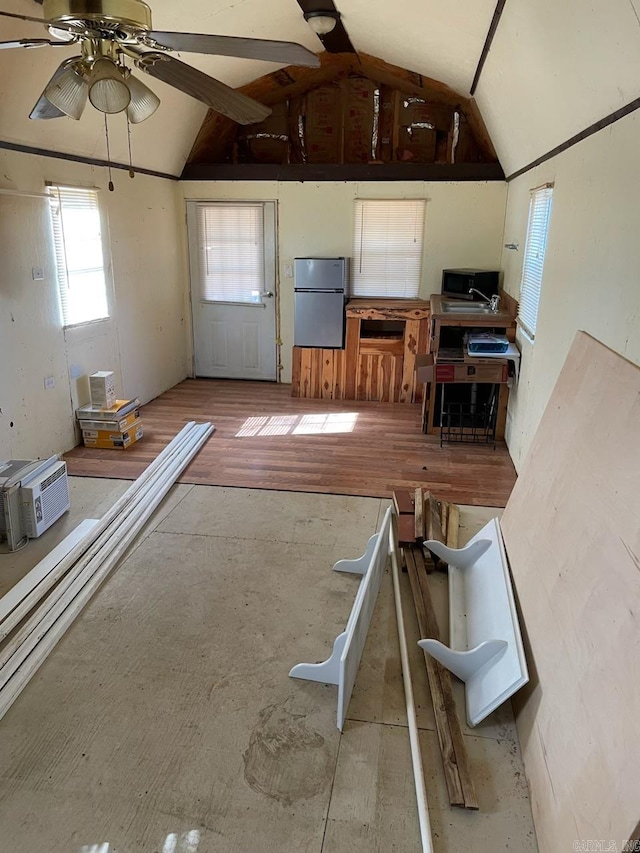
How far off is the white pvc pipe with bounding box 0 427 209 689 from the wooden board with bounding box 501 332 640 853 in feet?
6.85

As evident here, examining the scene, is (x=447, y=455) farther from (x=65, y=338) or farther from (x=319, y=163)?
(x=319, y=163)

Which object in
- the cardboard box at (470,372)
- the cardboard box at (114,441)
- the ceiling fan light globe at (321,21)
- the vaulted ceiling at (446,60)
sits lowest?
the cardboard box at (114,441)

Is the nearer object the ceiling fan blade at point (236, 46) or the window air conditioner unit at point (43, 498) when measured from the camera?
the ceiling fan blade at point (236, 46)

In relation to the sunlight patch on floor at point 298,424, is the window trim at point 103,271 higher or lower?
higher

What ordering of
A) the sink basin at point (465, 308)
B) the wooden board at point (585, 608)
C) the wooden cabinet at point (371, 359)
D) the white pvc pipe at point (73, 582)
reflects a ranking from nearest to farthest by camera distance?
1. the wooden board at point (585, 608)
2. the white pvc pipe at point (73, 582)
3. the sink basin at point (465, 308)
4. the wooden cabinet at point (371, 359)

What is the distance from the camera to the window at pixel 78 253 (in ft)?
15.5

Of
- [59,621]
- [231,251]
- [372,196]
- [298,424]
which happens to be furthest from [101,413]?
[372,196]

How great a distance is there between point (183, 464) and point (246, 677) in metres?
2.38

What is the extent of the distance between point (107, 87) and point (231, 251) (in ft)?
16.3

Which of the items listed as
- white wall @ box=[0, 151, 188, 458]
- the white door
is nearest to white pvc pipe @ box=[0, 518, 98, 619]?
white wall @ box=[0, 151, 188, 458]

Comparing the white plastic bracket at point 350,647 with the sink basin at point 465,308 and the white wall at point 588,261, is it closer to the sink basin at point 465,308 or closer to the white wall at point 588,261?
the white wall at point 588,261

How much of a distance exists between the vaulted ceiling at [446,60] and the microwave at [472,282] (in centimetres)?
102

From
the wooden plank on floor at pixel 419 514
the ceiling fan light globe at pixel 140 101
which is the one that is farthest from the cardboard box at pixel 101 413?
the ceiling fan light globe at pixel 140 101

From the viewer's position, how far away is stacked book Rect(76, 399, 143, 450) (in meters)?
5.01
